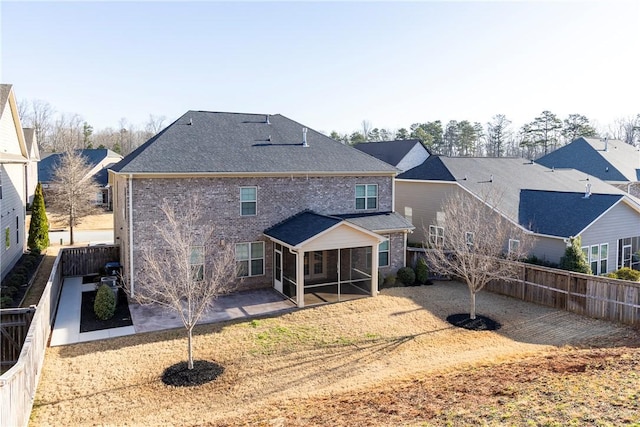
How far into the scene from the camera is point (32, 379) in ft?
33.6

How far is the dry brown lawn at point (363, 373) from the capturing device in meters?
8.63

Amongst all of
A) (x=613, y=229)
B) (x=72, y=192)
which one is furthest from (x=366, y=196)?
(x=72, y=192)

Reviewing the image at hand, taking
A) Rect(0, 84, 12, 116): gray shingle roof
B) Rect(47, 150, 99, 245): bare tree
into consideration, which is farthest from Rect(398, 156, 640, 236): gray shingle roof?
Rect(47, 150, 99, 245): bare tree

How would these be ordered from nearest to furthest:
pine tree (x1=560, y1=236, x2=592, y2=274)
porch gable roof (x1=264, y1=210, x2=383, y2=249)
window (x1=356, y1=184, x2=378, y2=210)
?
1. porch gable roof (x1=264, y1=210, x2=383, y2=249)
2. pine tree (x1=560, y1=236, x2=592, y2=274)
3. window (x1=356, y1=184, x2=378, y2=210)

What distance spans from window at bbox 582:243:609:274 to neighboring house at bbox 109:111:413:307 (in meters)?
8.72

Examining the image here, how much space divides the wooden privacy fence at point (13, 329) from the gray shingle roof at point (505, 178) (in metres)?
20.1

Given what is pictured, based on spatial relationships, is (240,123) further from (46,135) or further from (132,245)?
(46,135)

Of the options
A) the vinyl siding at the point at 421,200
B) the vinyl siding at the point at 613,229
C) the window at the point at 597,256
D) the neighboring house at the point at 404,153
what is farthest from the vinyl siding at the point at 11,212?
the neighboring house at the point at 404,153

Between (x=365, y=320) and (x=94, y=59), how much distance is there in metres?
20.8

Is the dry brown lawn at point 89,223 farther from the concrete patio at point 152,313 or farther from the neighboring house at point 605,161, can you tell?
the neighboring house at point 605,161

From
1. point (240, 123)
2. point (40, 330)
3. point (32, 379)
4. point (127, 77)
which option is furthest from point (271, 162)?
point (127, 77)

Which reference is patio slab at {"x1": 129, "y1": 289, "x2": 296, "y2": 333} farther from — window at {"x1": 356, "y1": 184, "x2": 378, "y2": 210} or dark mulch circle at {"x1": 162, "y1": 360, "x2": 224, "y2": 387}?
window at {"x1": 356, "y1": 184, "x2": 378, "y2": 210}

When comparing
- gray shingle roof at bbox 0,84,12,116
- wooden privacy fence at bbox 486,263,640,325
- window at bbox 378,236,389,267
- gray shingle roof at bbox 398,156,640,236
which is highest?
gray shingle roof at bbox 0,84,12,116

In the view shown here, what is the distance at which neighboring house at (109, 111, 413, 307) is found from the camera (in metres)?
17.8
